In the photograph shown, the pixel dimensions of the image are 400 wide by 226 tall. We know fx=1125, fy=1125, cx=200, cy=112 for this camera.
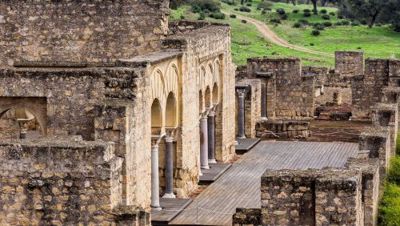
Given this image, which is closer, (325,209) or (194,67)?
(325,209)

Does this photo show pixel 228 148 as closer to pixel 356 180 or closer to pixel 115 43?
pixel 115 43

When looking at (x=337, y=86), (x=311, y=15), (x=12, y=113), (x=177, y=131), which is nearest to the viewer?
(x=12, y=113)

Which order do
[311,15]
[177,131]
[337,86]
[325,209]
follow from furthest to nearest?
[311,15] → [337,86] → [177,131] → [325,209]

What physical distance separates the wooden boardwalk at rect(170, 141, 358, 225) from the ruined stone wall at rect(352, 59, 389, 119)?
5979mm

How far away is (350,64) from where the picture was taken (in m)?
47.2

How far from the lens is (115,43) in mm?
30125

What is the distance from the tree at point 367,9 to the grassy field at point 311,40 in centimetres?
207

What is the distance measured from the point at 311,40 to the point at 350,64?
101 ft

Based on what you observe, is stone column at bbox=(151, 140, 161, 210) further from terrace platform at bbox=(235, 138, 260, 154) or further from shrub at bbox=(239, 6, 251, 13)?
shrub at bbox=(239, 6, 251, 13)

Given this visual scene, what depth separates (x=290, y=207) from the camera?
51.3ft

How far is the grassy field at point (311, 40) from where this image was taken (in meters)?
68.1

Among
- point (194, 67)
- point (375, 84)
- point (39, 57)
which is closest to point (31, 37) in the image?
point (39, 57)

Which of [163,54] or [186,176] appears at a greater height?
[163,54]

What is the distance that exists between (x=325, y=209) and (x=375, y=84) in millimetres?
26424
